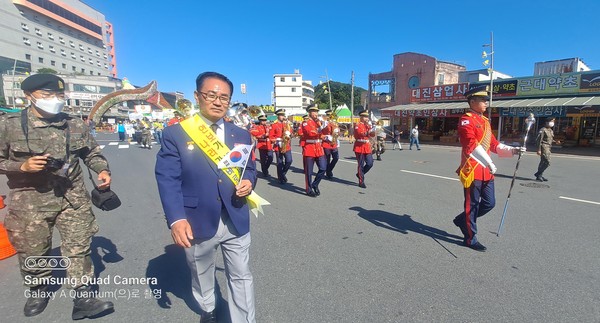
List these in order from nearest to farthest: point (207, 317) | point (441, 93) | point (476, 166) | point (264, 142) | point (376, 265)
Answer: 1. point (207, 317)
2. point (376, 265)
3. point (476, 166)
4. point (264, 142)
5. point (441, 93)

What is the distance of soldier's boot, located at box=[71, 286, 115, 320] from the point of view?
2.51 metres

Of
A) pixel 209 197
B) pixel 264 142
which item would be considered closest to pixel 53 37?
pixel 264 142

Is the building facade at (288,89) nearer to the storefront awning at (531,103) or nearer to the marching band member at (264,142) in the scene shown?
the storefront awning at (531,103)

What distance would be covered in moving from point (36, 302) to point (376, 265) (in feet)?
10.6

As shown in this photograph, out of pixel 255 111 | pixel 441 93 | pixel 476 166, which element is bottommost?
pixel 476 166

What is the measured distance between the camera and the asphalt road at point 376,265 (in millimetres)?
2607

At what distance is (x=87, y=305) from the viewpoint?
99.8 inches

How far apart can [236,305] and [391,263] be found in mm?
1960

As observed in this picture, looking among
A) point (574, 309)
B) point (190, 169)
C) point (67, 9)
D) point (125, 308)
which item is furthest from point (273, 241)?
point (67, 9)

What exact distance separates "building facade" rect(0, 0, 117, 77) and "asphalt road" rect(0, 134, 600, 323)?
73.3 metres

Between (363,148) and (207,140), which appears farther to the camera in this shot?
(363,148)

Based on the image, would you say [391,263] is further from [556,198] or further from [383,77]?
[383,77]

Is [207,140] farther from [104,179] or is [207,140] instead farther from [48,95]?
[48,95]

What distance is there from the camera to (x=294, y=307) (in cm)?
266
